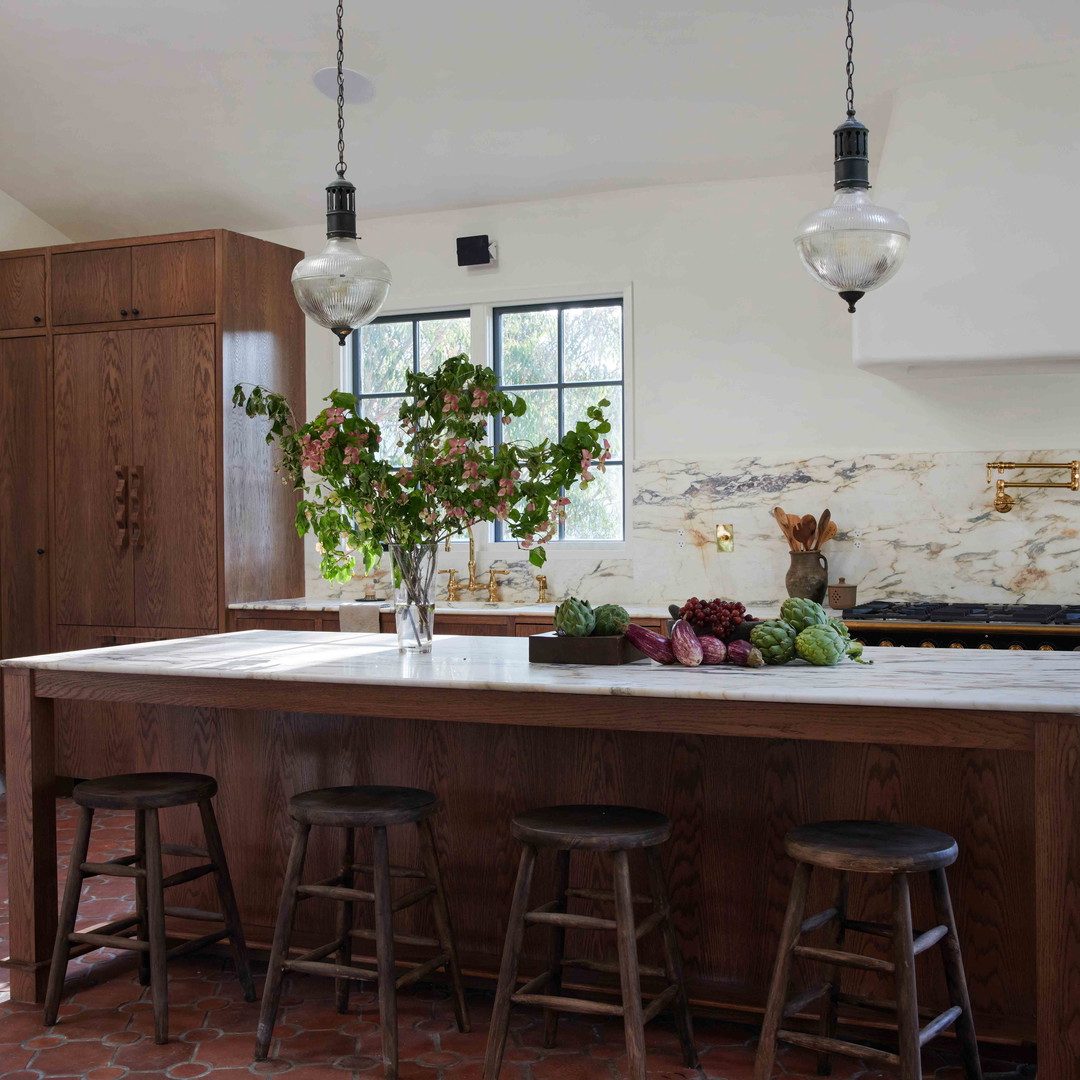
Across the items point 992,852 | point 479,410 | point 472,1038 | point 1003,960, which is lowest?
point 472,1038

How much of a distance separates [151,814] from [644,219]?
11.6 ft

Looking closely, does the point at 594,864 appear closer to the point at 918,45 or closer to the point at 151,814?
the point at 151,814

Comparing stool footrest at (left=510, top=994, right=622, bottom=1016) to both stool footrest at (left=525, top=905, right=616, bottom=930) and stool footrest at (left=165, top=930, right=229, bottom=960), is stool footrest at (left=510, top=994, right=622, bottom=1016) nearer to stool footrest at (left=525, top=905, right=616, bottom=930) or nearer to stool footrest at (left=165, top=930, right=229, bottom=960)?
stool footrest at (left=525, top=905, right=616, bottom=930)

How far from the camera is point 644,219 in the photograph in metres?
5.36

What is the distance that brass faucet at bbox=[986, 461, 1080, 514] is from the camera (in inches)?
184

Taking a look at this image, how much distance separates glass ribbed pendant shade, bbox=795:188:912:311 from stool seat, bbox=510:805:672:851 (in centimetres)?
126

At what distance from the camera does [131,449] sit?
5586 mm

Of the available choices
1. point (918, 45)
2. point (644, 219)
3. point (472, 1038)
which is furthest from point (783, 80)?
point (472, 1038)

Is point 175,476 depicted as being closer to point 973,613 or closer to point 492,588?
point 492,588

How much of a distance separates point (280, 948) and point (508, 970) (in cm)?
59

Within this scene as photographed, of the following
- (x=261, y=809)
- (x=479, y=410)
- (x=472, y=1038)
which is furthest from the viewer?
(x=261, y=809)

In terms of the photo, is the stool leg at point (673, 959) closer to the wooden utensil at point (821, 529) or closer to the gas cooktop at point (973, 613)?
the gas cooktop at point (973, 613)

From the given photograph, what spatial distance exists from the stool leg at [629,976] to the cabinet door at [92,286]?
13.7 ft

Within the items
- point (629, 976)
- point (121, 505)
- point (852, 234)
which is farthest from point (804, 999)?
point (121, 505)
